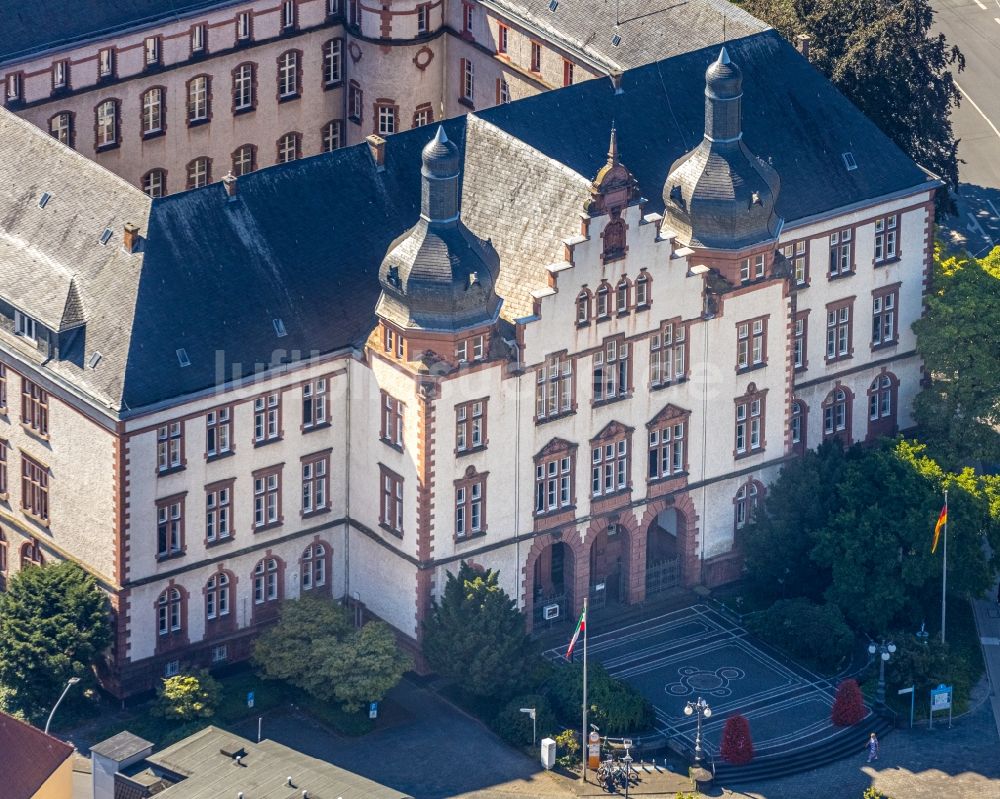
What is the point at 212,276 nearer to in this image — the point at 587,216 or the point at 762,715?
the point at 587,216

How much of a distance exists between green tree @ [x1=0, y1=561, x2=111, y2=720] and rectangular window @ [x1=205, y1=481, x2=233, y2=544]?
6303 millimetres

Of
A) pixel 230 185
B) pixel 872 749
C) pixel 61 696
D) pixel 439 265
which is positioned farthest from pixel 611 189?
pixel 61 696

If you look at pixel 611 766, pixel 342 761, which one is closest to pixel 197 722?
pixel 342 761

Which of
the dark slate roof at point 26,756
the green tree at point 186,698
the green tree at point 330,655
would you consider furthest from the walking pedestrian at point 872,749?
the dark slate roof at point 26,756

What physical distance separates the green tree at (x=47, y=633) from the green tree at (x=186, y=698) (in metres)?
4.05

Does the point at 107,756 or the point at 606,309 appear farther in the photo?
the point at 606,309

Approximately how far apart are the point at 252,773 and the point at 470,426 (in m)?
25.1

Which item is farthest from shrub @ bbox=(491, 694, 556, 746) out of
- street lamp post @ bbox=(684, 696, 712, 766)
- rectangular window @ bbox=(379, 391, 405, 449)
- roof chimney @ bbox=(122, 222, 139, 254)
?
roof chimney @ bbox=(122, 222, 139, 254)

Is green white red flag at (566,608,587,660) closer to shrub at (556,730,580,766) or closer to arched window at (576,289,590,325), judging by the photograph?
shrub at (556,730,580,766)

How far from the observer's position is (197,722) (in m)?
194

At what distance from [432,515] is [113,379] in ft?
58.0

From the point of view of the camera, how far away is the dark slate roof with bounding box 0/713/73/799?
593 ft

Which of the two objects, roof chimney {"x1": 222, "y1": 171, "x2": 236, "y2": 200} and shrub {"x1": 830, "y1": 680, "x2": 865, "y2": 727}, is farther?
roof chimney {"x1": 222, "y1": 171, "x2": 236, "y2": 200}

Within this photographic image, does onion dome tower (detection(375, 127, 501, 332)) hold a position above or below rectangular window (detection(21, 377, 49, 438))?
above
